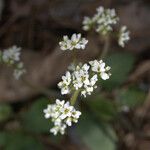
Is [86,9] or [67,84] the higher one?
[86,9]

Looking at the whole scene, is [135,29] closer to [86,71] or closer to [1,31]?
[1,31]

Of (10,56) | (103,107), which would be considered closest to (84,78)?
(10,56)

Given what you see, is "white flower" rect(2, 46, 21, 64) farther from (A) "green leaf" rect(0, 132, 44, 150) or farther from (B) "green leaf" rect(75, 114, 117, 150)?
(B) "green leaf" rect(75, 114, 117, 150)

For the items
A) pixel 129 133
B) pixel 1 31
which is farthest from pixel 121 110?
pixel 1 31

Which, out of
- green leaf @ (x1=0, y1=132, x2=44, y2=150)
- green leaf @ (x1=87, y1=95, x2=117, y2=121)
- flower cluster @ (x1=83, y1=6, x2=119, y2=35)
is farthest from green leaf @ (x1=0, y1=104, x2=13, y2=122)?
flower cluster @ (x1=83, y1=6, x2=119, y2=35)

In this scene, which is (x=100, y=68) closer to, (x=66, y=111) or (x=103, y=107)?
(x=66, y=111)

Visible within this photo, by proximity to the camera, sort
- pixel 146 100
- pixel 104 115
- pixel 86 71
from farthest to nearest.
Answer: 1. pixel 146 100
2. pixel 104 115
3. pixel 86 71
